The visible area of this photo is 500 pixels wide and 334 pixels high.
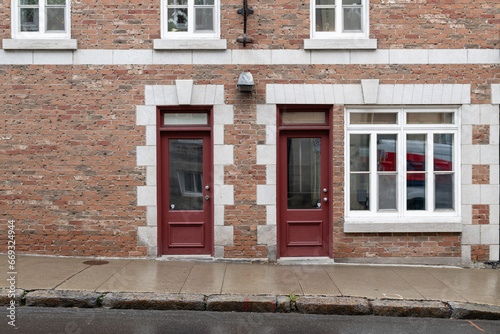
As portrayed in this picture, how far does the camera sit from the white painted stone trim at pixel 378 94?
7.82m

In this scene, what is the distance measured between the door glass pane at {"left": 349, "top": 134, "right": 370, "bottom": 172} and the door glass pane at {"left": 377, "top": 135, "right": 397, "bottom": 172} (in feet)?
0.64

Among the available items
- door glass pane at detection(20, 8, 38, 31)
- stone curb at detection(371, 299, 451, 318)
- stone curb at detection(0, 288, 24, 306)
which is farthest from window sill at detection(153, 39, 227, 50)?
stone curb at detection(371, 299, 451, 318)

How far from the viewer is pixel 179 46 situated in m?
7.78

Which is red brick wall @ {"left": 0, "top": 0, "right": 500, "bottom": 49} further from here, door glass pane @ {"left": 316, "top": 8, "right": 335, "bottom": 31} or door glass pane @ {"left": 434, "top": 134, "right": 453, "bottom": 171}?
door glass pane @ {"left": 434, "top": 134, "right": 453, "bottom": 171}

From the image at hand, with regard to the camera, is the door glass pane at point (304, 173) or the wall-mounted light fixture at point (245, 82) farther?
the door glass pane at point (304, 173)

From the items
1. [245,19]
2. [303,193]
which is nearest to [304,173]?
[303,193]

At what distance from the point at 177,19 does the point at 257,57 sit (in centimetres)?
160

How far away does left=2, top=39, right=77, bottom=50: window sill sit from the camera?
305 inches

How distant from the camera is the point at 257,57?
784 cm

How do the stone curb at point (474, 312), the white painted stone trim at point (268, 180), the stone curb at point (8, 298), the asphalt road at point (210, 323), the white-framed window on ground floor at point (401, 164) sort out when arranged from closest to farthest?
the asphalt road at point (210, 323) → the stone curb at point (474, 312) → the stone curb at point (8, 298) → the white painted stone trim at point (268, 180) → the white-framed window on ground floor at point (401, 164)

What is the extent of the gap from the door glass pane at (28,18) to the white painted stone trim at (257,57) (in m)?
0.48

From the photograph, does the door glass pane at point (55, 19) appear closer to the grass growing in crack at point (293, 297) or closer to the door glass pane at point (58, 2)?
the door glass pane at point (58, 2)

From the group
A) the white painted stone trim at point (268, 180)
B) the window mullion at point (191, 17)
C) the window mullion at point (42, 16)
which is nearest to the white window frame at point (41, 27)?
the window mullion at point (42, 16)

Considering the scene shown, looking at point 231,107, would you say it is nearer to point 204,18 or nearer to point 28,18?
point 204,18
